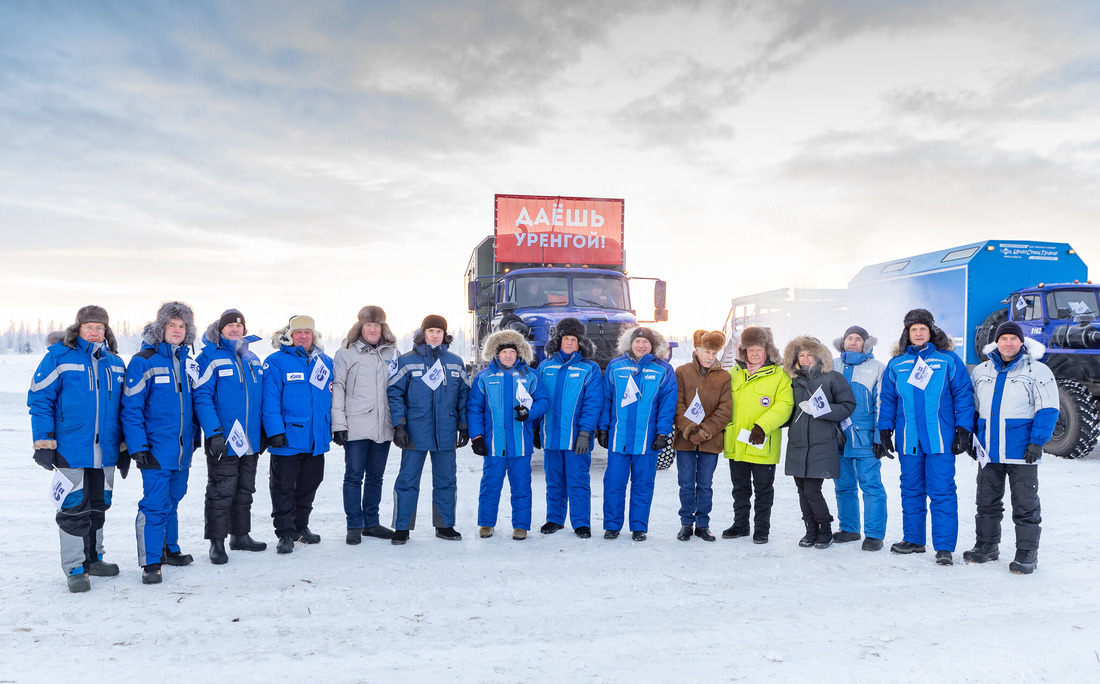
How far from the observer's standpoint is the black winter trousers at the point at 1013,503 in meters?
4.67

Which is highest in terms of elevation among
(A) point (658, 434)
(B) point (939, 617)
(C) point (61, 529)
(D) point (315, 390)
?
(D) point (315, 390)

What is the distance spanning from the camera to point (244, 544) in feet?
16.6

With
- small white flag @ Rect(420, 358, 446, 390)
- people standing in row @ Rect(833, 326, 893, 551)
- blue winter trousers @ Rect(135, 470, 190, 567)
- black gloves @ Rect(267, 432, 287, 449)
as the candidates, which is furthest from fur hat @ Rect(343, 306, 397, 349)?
people standing in row @ Rect(833, 326, 893, 551)

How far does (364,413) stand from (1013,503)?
4717 millimetres

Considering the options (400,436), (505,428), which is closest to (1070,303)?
(505,428)

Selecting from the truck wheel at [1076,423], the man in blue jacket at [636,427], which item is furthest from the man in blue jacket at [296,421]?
the truck wheel at [1076,423]

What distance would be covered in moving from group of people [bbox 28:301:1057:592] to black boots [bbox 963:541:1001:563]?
0.07ft

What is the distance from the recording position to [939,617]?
3871mm

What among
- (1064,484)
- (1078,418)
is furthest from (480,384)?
(1078,418)

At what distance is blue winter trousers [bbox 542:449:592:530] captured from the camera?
5.56 m

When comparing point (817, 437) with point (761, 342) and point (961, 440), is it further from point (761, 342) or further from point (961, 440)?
point (961, 440)

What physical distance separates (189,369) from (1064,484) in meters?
8.78

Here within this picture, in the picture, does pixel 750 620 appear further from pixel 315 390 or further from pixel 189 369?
pixel 189 369

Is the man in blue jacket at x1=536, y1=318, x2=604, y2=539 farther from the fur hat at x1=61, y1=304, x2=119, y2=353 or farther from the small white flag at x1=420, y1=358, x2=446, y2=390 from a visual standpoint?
the fur hat at x1=61, y1=304, x2=119, y2=353
